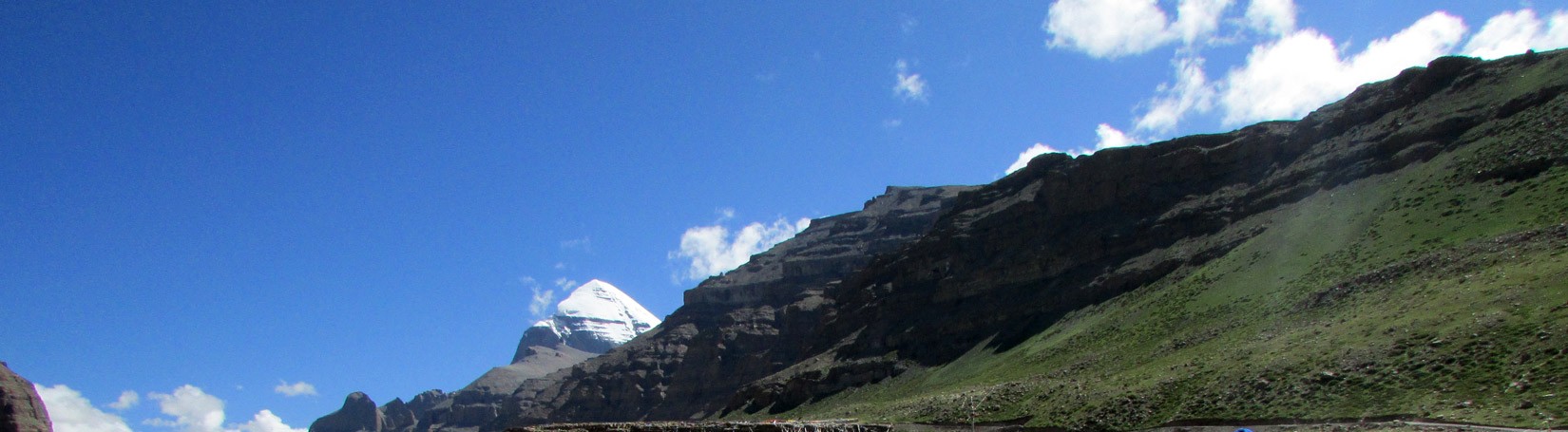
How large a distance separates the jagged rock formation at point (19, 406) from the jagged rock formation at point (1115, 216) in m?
94.1

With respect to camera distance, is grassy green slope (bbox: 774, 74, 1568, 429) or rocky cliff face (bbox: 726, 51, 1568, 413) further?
rocky cliff face (bbox: 726, 51, 1568, 413)

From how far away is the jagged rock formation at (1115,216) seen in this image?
3834 inches

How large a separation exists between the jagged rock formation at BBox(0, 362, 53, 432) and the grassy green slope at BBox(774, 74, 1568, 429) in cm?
10536

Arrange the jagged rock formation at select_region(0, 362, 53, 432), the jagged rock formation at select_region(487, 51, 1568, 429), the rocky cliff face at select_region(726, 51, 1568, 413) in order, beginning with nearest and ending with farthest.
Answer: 1. the jagged rock formation at select_region(487, 51, 1568, 429)
2. the rocky cliff face at select_region(726, 51, 1568, 413)
3. the jagged rock formation at select_region(0, 362, 53, 432)

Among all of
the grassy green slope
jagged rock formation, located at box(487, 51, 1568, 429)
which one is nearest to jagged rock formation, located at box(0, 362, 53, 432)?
jagged rock formation, located at box(487, 51, 1568, 429)

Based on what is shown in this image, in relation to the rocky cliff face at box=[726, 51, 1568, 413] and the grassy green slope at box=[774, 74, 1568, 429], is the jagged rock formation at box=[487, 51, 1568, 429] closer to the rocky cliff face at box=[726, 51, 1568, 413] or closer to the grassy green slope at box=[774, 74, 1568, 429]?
the rocky cliff face at box=[726, 51, 1568, 413]

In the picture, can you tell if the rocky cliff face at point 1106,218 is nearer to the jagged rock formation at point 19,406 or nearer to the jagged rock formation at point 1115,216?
the jagged rock formation at point 1115,216

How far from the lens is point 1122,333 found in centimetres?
9388

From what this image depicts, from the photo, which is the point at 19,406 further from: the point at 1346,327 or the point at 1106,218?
the point at 1346,327

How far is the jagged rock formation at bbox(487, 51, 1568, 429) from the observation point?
97.4 metres

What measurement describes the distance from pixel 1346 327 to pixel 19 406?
153914 millimetres

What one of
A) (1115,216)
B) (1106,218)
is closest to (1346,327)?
(1115,216)

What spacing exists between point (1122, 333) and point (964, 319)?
40.5 meters

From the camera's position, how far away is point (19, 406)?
422ft
